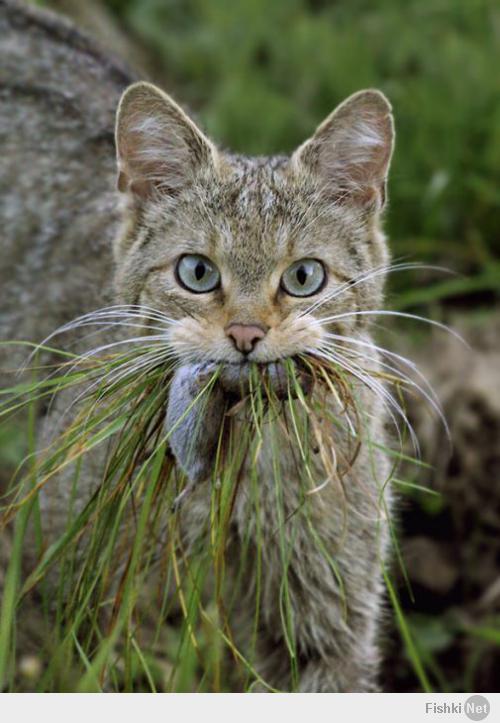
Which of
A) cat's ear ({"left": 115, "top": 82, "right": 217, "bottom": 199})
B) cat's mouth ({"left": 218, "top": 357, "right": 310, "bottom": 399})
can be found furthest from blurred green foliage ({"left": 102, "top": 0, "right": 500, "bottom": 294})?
cat's mouth ({"left": 218, "top": 357, "right": 310, "bottom": 399})

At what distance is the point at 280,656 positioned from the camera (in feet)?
13.1

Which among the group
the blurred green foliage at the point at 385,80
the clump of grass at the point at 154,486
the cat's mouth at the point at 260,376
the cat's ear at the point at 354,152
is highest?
the blurred green foliage at the point at 385,80

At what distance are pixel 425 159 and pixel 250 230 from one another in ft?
10.7

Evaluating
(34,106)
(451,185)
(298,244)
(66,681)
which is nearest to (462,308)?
(451,185)

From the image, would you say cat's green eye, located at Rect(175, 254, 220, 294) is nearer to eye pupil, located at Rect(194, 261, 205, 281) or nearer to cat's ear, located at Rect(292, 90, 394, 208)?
eye pupil, located at Rect(194, 261, 205, 281)

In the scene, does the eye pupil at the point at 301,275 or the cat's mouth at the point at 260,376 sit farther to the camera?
the eye pupil at the point at 301,275

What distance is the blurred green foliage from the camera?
251 inches

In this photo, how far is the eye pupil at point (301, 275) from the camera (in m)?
3.38

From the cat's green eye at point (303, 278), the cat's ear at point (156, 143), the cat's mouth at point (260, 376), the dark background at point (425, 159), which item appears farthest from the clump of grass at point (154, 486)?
the dark background at point (425, 159)

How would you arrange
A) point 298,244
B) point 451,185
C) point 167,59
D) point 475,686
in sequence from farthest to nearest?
point 167,59 → point 451,185 → point 475,686 → point 298,244

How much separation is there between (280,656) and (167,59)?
4.85m

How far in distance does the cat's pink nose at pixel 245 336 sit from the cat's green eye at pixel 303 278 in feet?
0.92

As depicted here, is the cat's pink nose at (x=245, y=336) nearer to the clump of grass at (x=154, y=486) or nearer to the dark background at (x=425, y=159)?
the clump of grass at (x=154, y=486)

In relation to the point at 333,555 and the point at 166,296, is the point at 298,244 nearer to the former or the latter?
the point at 166,296
